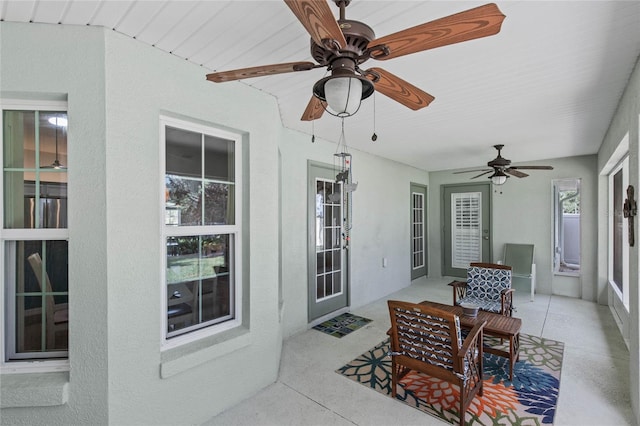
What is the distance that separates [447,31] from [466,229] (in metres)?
6.45

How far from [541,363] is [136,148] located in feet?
13.2

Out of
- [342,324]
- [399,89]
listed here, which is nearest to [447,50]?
[399,89]

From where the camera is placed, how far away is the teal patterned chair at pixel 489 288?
12.3 feet

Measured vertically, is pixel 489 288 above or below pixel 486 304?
above

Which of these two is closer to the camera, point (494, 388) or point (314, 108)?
point (314, 108)

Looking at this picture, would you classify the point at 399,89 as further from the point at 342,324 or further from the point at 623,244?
the point at 623,244

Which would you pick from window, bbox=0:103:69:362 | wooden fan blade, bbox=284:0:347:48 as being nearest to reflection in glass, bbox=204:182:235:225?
window, bbox=0:103:69:362

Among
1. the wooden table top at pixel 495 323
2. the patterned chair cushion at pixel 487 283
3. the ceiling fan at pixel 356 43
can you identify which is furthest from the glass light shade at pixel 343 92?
the patterned chair cushion at pixel 487 283

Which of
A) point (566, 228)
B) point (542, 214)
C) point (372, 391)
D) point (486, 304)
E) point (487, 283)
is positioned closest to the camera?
point (372, 391)

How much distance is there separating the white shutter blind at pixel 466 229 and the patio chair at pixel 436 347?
4.59 m

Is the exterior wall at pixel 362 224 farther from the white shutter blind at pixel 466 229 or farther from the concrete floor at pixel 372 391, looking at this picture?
the white shutter blind at pixel 466 229

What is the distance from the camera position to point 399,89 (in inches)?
61.7

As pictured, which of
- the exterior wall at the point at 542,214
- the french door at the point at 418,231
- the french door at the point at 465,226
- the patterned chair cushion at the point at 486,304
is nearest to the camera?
the patterned chair cushion at the point at 486,304

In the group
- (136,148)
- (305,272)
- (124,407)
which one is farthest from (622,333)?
(136,148)
